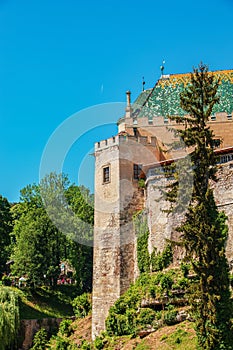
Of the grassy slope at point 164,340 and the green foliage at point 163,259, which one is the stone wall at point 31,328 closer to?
the grassy slope at point 164,340

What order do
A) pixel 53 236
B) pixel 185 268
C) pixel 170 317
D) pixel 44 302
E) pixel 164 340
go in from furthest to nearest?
pixel 53 236, pixel 44 302, pixel 185 268, pixel 170 317, pixel 164 340

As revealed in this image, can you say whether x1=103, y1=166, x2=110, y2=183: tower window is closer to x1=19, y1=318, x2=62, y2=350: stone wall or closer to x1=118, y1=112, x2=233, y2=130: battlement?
x1=118, y1=112, x2=233, y2=130: battlement

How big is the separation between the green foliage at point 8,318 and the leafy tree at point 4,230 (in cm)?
1080

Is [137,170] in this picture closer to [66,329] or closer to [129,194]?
[129,194]

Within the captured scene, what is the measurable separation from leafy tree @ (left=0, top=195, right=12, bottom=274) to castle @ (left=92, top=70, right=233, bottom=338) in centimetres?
1520

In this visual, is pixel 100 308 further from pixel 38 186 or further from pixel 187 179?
pixel 38 186

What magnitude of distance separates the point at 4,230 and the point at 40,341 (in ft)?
45.8

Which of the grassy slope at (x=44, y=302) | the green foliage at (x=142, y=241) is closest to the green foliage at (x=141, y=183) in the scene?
the green foliage at (x=142, y=241)

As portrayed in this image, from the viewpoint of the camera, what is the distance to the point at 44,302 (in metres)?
36.4

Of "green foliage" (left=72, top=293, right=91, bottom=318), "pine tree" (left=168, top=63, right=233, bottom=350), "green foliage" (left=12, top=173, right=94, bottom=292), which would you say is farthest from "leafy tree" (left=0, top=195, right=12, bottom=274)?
"pine tree" (left=168, top=63, right=233, bottom=350)

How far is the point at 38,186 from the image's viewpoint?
4447 cm

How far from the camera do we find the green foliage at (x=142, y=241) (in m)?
24.8

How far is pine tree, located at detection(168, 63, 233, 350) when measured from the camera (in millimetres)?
16328

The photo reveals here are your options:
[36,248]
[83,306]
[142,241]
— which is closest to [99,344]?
[142,241]
